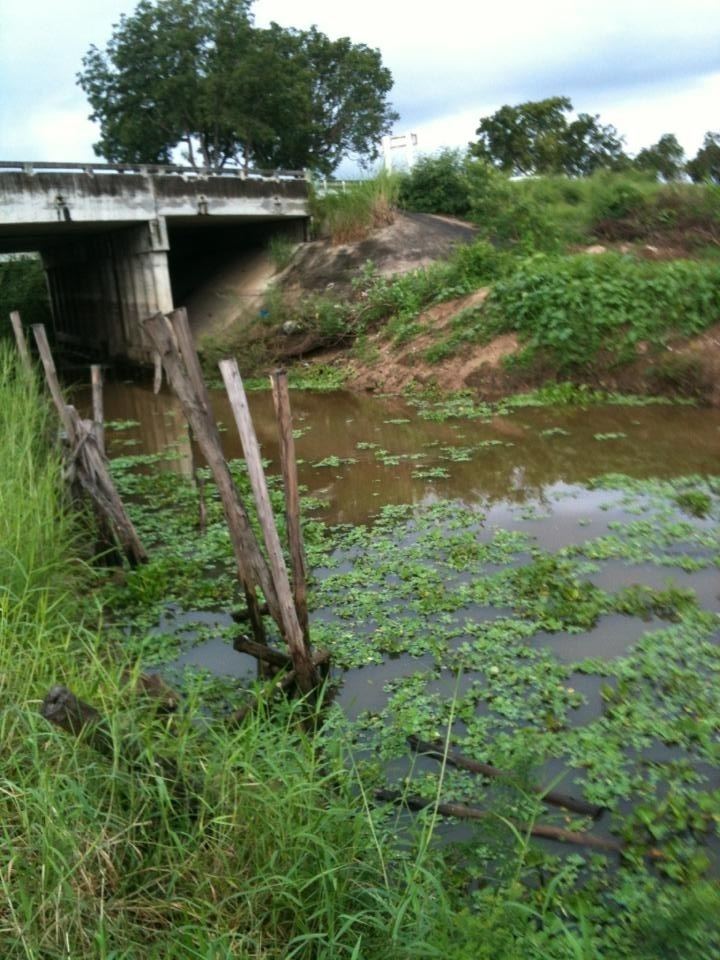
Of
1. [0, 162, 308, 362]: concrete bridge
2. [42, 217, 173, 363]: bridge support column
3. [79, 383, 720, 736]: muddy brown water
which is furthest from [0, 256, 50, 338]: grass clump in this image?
[79, 383, 720, 736]: muddy brown water

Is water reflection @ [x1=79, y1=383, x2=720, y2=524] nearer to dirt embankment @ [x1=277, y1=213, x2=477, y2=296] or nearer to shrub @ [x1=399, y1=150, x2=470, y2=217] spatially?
dirt embankment @ [x1=277, y1=213, x2=477, y2=296]

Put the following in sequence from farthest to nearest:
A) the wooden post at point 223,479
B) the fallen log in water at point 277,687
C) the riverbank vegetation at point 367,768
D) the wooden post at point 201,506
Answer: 1. the wooden post at point 201,506
2. the wooden post at point 223,479
3. the fallen log in water at point 277,687
4. the riverbank vegetation at point 367,768

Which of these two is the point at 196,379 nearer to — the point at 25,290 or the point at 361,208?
the point at 361,208

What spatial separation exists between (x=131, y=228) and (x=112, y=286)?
2.22 m

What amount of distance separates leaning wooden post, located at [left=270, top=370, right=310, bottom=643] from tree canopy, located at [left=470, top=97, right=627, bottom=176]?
2600 centimetres

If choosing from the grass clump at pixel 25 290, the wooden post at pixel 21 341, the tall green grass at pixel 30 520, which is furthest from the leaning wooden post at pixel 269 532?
the grass clump at pixel 25 290

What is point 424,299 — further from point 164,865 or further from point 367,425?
point 164,865

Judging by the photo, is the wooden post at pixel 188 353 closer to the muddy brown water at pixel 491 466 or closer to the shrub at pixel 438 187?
the muddy brown water at pixel 491 466

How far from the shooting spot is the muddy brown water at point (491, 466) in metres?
4.93

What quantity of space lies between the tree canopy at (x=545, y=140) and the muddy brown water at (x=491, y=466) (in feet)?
63.1

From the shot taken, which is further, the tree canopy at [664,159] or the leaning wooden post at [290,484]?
the tree canopy at [664,159]

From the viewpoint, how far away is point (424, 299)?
1530cm

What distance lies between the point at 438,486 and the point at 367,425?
3471 mm

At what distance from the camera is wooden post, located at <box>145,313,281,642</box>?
4.26 m
